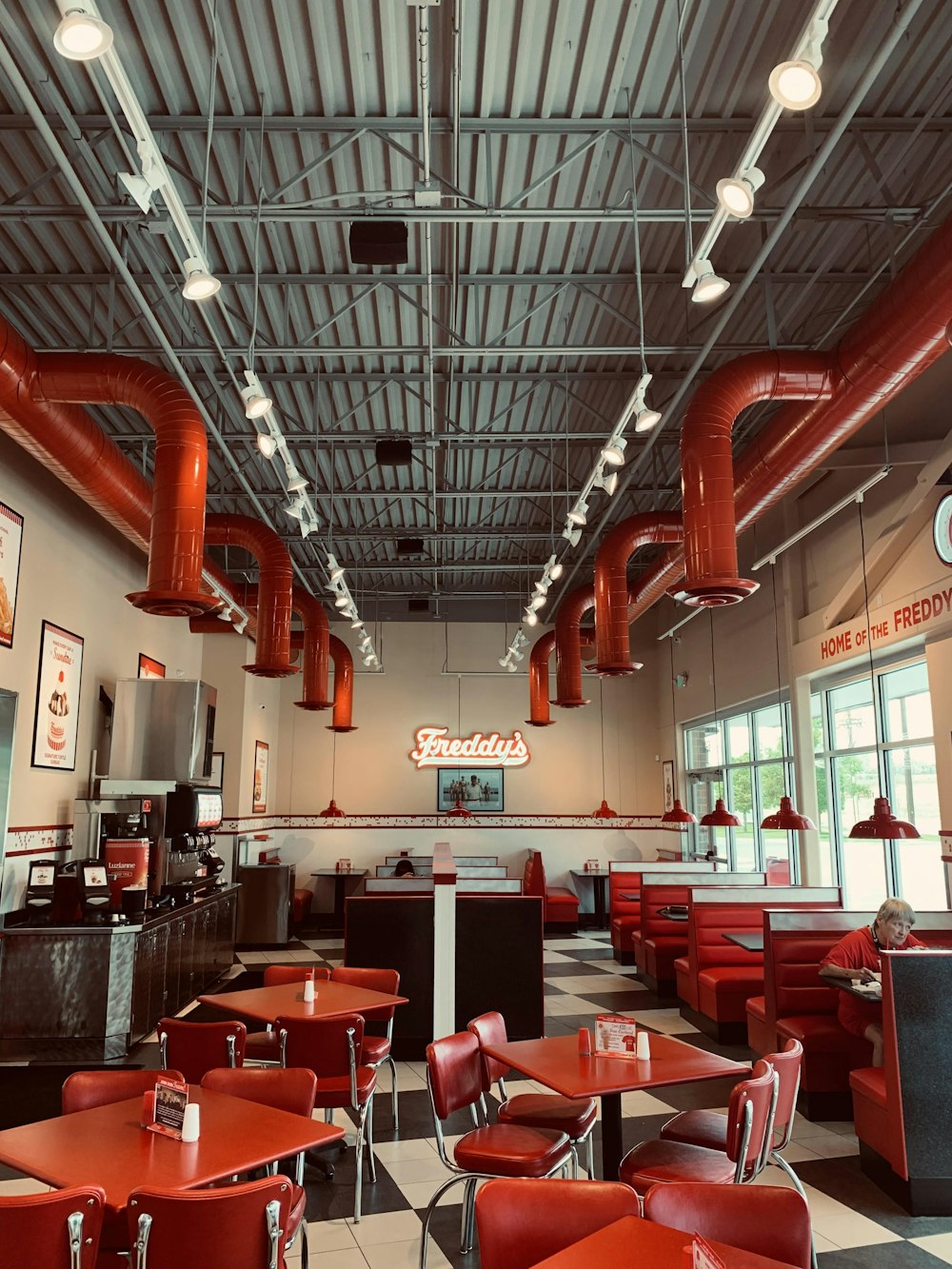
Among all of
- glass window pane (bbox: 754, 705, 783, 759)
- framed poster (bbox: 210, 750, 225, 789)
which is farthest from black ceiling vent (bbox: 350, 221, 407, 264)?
framed poster (bbox: 210, 750, 225, 789)

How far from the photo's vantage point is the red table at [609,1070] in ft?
11.8

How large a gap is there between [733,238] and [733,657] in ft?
24.3

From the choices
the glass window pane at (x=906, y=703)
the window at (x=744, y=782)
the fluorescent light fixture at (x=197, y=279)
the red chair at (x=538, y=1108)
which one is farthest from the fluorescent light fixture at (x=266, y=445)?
the window at (x=744, y=782)

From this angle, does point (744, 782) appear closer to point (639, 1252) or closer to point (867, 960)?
point (867, 960)

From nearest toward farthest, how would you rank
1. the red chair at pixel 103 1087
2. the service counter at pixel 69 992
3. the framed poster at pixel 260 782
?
the red chair at pixel 103 1087, the service counter at pixel 69 992, the framed poster at pixel 260 782

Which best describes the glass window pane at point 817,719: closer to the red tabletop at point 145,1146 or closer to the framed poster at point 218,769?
the framed poster at point 218,769

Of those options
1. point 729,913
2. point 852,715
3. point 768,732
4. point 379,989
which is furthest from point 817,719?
point 379,989

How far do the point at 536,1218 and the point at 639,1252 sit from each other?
0.31 m

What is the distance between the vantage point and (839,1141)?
5320 millimetres

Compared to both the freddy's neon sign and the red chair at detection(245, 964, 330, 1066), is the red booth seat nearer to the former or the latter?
the freddy's neon sign

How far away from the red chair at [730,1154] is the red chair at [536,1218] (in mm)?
935

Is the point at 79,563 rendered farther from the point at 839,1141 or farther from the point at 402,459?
the point at 839,1141

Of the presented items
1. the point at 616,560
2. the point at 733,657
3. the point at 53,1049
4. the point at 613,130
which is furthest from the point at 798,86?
the point at 733,657

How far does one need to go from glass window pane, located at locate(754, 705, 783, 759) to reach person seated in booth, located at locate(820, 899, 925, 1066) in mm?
6023
